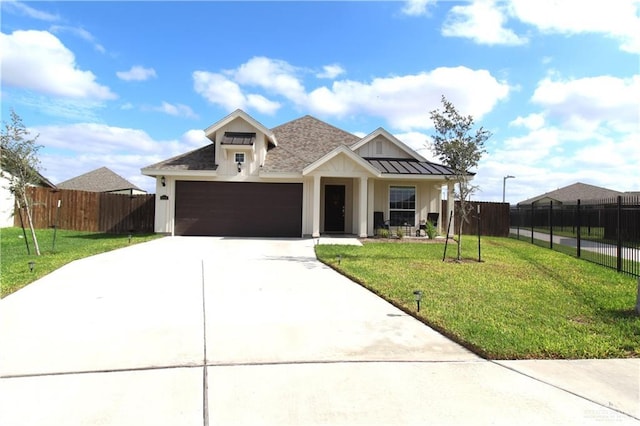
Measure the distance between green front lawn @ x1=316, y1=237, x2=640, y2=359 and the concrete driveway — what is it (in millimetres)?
346

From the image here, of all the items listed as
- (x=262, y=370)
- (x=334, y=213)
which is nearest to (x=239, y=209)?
(x=334, y=213)

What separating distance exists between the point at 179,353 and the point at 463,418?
9.79 feet

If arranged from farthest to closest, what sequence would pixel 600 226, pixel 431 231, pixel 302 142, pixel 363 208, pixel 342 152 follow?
pixel 302 142 < pixel 431 231 < pixel 363 208 < pixel 342 152 < pixel 600 226

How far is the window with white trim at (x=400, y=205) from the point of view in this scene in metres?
18.1

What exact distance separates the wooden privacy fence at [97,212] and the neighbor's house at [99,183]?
15.7 metres

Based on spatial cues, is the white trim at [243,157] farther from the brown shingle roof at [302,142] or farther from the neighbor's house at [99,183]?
the neighbor's house at [99,183]

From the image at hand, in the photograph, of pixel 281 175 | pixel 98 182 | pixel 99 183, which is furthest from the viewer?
pixel 98 182

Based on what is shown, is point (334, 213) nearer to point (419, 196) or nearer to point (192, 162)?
point (419, 196)

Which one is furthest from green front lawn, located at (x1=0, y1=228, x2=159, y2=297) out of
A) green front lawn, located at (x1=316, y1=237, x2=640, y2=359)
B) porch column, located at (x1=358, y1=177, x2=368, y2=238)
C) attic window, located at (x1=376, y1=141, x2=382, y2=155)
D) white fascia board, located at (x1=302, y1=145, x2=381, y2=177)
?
attic window, located at (x1=376, y1=141, x2=382, y2=155)

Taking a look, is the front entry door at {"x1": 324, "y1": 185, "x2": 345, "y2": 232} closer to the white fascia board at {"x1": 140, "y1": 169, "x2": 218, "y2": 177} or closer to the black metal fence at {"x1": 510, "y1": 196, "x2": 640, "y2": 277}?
the white fascia board at {"x1": 140, "y1": 169, "x2": 218, "y2": 177}

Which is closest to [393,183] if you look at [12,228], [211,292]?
[211,292]

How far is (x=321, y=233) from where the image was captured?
59.8 ft

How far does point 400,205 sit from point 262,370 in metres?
14.9

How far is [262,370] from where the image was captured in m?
3.99
